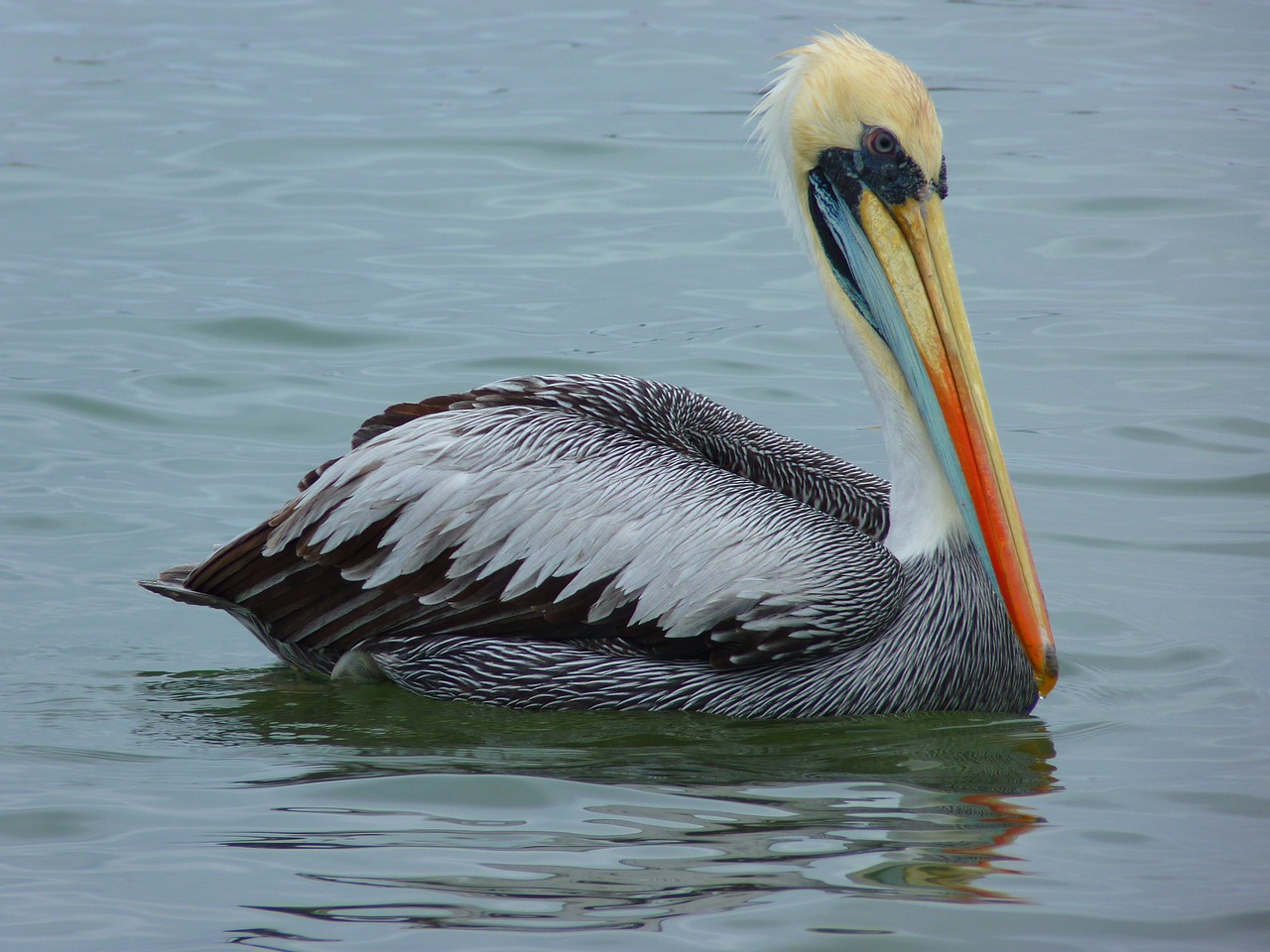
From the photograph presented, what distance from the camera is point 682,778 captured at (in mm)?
4430

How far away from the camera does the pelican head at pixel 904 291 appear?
16.0ft

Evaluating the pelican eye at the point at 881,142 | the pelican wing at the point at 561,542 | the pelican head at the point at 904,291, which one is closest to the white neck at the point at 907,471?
the pelican head at the point at 904,291

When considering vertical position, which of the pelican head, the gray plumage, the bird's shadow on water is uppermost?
the pelican head

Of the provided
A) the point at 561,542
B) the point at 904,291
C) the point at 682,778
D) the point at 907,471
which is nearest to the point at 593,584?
the point at 561,542

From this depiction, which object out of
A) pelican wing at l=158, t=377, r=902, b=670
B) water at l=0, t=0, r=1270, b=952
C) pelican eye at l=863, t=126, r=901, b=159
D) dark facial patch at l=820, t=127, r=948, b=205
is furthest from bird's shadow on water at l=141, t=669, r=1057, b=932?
pelican eye at l=863, t=126, r=901, b=159

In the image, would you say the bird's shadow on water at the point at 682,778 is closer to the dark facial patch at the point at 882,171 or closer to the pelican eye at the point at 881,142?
the dark facial patch at the point at 882,171

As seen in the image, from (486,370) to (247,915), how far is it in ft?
15.6

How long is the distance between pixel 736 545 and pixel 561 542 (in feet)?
1.64

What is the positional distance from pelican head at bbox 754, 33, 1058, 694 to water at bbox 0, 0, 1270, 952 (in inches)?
20.4

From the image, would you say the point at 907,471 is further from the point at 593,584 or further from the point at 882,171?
the point at 593,584

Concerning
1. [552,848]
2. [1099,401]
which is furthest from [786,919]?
[1099,401]

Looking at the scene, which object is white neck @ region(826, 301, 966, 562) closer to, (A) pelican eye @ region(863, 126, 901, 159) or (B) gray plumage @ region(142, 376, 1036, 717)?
(B) gray plumage @ region(142, 376, 1036, 717)

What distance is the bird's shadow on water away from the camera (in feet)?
12.3

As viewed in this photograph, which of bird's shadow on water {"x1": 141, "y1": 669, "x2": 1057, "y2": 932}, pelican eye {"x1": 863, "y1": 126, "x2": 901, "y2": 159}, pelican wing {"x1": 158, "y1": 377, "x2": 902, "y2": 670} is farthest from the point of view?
pelican eye {"x1": 863, "y1": 126, "x2": 901, "y2": 159}
